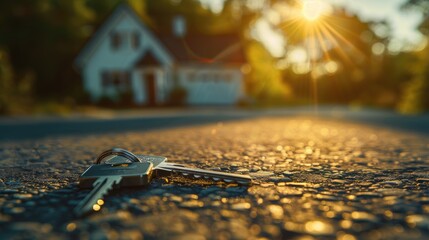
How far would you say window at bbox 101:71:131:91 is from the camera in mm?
27156

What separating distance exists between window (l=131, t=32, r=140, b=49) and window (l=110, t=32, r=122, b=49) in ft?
3.22

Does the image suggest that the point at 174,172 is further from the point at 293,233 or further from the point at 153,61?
the point at 153,61


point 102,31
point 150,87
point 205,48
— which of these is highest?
point 102,31

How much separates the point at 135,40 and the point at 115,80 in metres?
3.31

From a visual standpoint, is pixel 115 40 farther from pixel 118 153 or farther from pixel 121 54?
pixel 118 153

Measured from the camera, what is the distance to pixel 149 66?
2570cm

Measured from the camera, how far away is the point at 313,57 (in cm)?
4022

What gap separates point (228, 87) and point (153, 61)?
5.76 meters

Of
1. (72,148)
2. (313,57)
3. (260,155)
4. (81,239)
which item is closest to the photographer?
(81,239)

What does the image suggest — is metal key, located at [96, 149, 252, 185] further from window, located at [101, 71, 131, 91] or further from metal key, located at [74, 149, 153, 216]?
window, located at [101, 71, 131, 91]

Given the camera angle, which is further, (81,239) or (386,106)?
(386,106)

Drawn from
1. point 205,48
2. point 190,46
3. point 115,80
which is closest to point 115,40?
point 115,80

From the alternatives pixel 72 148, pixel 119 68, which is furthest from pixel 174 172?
pixel 119 68

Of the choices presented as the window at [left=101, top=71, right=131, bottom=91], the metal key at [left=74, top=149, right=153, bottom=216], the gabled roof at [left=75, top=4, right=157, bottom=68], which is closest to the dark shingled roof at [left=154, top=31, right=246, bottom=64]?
the gabled roof at [left=75, top=4, right=157, bottom=68]
